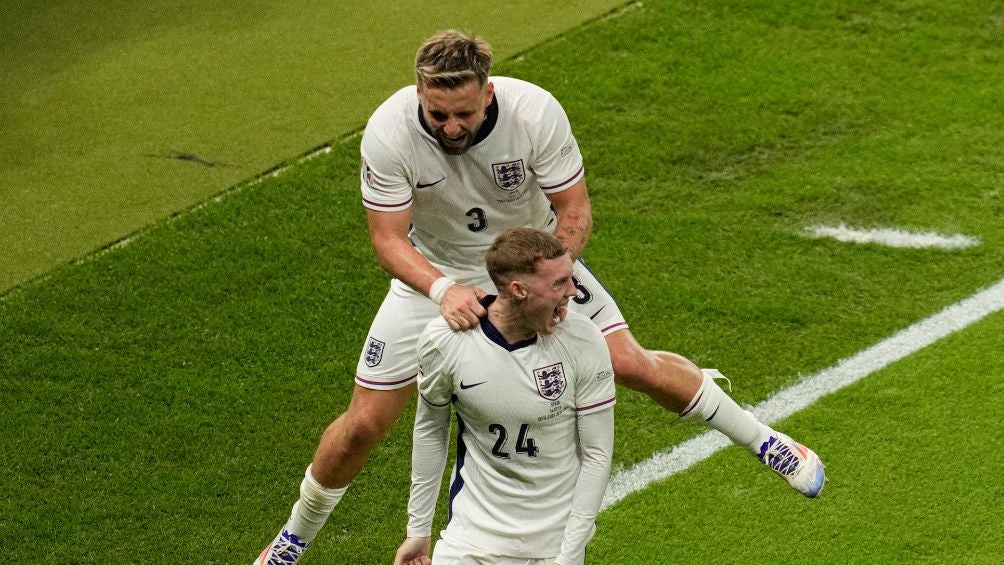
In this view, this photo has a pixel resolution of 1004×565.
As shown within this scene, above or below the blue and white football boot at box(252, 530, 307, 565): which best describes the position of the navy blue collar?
above

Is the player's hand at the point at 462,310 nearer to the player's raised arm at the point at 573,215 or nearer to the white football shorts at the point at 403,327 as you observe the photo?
the player's raised arm at the point at 573,215

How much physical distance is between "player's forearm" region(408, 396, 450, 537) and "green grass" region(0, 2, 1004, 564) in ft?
3.81

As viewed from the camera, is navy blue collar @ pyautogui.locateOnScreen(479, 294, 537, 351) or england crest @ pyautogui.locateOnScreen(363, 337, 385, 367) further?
england crest @ pyautogui.locateOnScreen(363, 337, 385, 367)

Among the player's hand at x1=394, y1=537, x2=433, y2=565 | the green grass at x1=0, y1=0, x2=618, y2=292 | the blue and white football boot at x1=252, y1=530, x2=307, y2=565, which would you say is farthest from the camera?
the green grass at x1=0, y1=0, x2=618, y2=292

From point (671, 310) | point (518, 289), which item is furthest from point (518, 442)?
point (671, 310)

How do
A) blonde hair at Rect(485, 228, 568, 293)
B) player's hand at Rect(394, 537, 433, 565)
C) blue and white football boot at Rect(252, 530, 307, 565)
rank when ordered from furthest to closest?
1. blue and white football boot at Rect(252, 530, 307, 565)
2. player's hand at Rect(394, 537, 433, 565)
3. blonde hair at Rect(485, 228, 568, 293)

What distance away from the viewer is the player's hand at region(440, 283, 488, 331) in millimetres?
3791

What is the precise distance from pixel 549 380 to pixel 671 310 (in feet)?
9.05

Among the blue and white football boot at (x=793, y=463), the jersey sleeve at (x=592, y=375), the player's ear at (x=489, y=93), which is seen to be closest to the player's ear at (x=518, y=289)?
the jersey sleeve at (x=592, y=375)

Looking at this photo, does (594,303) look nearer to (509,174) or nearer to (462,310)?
(509,174)

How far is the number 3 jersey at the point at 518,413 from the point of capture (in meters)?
3.75

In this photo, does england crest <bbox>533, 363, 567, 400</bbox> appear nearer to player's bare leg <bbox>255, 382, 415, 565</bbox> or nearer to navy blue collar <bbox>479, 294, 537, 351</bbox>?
navy blue collar <bbox>479, 294, 537, 351</bbox>

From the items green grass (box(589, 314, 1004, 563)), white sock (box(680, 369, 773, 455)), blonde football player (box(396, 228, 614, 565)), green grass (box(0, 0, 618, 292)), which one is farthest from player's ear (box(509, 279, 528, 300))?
green grass (box(0, 0, 618, 292))

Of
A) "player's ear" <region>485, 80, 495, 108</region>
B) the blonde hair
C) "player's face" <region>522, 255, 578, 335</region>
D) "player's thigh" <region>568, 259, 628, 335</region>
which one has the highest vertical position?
"player's ear" <region>485, 80, 495, 108</region>
